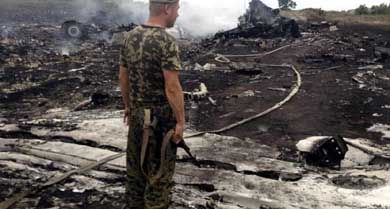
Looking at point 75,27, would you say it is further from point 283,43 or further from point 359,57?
point 359,57

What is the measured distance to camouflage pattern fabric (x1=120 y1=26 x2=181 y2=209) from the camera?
391 cm

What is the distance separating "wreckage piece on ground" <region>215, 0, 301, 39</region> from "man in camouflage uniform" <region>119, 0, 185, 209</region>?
17.5 m

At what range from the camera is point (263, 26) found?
21.8 metres

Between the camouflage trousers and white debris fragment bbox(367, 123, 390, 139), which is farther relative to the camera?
white debris fragment bbox(367, 123, 390, 139)

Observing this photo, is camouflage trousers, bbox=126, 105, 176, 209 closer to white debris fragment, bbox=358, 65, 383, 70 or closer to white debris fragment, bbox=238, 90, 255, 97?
white debris fragment, bbox=238, 90, 255, 97

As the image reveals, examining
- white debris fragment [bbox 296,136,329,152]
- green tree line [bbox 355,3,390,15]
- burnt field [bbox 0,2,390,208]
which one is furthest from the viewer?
green tree line [bbox 355,3,390,15]

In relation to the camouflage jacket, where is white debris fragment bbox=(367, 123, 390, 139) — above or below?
below

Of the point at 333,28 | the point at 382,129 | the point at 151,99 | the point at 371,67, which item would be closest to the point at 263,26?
Result: the point at 333,28

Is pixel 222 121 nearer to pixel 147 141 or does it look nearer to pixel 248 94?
pixel 248 94

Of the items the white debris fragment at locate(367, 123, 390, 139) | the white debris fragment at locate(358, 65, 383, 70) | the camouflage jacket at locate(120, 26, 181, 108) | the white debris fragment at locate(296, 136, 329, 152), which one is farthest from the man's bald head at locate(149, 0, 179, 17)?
the white debris fragment at locate(358, 65, 383, 70)

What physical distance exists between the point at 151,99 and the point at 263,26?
60.2ft

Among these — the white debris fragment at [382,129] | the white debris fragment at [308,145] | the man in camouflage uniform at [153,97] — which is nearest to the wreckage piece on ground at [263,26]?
the white debris fragment at [382,129]

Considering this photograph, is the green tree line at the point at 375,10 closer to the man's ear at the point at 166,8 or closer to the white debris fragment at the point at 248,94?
the white debris fragment at the point at 248,94

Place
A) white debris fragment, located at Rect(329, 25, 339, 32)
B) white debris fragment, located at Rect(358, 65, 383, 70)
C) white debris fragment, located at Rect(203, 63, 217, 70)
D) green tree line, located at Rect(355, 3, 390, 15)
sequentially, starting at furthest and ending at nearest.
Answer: green tree line, located at Rect(355, 3, 390, 15)
white debris fragment, located at Rect(329, 25, 339, 32)
white debris fragment, located at Rect(203, 63, 217, 70)
white debris fragment, located at Rect(358, 65, 383, 70)
